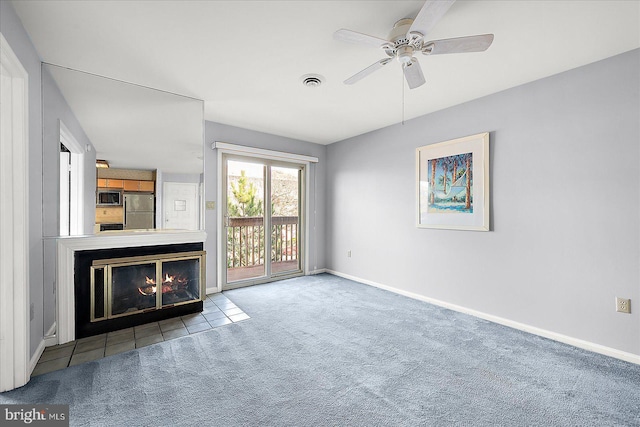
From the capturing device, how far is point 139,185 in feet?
9.46

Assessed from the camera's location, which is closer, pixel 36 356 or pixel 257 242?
pixel 36 356

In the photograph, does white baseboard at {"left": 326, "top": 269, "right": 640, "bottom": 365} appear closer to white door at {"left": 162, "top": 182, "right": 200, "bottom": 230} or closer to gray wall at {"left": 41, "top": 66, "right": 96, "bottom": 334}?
white door at {"left": 162, "top": 182, "right": 200, "bottom": 230}

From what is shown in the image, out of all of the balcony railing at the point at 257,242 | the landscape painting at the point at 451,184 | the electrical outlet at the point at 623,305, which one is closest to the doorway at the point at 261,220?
the balcony railing at the point at 257,242

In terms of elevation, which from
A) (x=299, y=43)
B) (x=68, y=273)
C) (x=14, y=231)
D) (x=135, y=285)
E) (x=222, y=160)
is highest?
(x=299, y=43)

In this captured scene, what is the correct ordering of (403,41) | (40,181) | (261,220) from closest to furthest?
(403,41) → (40,181) → (261,220)

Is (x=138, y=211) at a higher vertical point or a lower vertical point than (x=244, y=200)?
lower

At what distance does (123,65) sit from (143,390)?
2549 mm

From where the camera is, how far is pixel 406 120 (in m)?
3.85

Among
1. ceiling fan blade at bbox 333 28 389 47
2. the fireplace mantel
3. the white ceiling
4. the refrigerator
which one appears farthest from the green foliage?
ceiling fan blade at bbox 333 28 389 47

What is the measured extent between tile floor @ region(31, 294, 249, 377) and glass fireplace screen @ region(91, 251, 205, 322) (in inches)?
7.2

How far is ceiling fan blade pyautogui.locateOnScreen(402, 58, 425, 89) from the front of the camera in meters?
1.97

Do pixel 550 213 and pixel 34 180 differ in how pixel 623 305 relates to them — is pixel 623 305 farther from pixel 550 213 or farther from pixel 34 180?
pixel 34 180

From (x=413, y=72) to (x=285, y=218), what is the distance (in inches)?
129

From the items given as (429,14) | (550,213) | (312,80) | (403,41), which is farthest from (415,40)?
(550,213)
